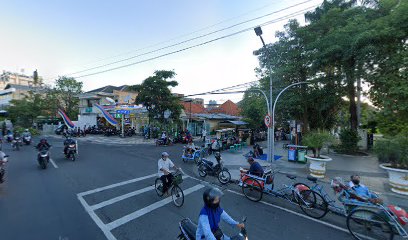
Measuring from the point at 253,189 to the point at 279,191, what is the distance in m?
0.83

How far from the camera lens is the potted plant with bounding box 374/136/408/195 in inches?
295

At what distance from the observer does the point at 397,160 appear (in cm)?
791

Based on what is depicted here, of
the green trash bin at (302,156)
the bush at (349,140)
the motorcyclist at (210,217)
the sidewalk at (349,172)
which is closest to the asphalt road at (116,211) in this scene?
the motorcyclist at (210,217)

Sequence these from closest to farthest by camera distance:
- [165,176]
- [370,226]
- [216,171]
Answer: [370,226] < [165,176] < [216,171]

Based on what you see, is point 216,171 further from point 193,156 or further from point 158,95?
point 158,95

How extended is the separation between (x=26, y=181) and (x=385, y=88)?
17.6 m

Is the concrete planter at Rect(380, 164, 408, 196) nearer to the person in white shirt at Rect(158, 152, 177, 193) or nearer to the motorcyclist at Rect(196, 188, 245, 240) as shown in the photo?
the motorcyclist at Rect(196, 188, 245, 240)

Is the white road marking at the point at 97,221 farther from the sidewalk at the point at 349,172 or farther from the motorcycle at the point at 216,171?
the sidewalk at the point at 349,172

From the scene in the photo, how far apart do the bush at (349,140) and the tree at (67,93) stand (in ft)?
126

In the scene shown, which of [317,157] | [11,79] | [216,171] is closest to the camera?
[216,171]

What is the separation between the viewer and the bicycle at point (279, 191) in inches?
239

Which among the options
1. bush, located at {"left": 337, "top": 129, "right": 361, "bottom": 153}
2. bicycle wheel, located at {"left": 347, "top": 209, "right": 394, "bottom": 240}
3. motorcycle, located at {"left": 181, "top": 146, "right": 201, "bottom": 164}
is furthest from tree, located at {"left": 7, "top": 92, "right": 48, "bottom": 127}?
bush, located at {"left": 337, "top": 129, "right": 361, "bottom": 153}

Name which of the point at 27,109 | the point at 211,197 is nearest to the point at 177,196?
the point at 211,197

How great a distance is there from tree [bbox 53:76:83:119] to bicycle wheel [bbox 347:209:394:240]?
40465mm
